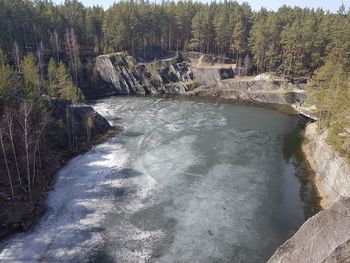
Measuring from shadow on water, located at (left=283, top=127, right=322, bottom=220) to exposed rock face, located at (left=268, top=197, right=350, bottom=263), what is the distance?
1798cm

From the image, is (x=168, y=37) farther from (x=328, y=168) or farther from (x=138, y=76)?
(x=328, y=168)

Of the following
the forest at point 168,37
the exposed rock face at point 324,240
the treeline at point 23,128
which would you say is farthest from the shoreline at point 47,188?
the exposed rock face at point 324,240

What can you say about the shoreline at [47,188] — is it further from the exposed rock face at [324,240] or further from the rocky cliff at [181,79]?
the rocky cliff at [181,79]

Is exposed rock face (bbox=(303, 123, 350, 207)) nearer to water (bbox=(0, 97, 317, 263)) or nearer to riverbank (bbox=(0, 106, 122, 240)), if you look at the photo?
water (bbox=(0, 97, 317, 263))

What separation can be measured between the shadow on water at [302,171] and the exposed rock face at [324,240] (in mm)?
17977

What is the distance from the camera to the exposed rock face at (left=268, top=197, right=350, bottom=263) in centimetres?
1330

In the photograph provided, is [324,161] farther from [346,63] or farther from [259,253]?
[346,63]

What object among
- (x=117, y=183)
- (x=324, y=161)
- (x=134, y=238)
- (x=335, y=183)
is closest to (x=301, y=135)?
(x=324, y=161)

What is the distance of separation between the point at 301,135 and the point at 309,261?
4488cm

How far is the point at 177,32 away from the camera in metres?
107

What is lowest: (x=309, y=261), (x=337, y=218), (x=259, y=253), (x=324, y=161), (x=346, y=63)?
(x=259, y=253)

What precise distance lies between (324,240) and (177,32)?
99463mm

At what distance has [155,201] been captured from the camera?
3469 cm

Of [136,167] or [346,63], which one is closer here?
[136,167]
